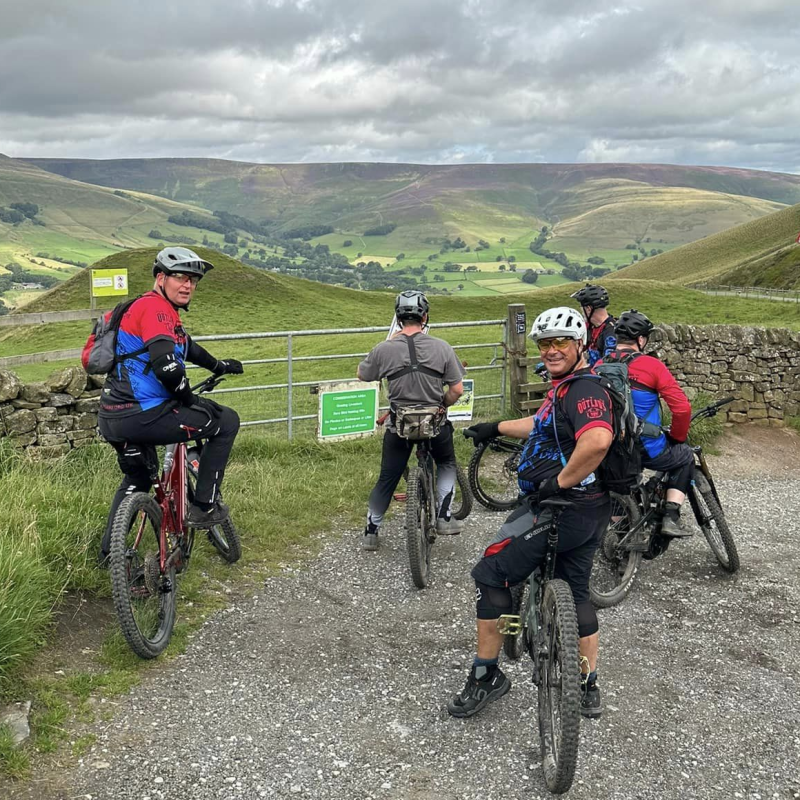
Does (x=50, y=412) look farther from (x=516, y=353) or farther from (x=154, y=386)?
(x=516, y=353)

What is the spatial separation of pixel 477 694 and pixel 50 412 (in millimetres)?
6213

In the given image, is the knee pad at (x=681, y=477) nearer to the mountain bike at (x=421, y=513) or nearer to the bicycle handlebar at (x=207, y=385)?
the mountain bike at (x=421, y=513)

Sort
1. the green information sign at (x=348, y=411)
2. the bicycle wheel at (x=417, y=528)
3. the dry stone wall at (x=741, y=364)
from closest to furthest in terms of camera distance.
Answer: the bicycle wheel at (x=417, y=528)
the green information sign at (x=348, y=411)
the dry stone wall at (x=741, y=364)

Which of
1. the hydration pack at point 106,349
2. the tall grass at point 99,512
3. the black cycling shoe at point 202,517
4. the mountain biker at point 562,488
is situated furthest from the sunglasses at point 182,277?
the mountain biker at point 562,488

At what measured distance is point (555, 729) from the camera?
4.03 m

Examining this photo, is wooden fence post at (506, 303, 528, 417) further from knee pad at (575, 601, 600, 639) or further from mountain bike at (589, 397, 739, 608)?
knee pad at (575, 601, 600, 639)

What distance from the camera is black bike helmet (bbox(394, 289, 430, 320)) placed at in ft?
20.9

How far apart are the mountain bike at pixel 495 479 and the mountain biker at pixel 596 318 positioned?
1.36 metres

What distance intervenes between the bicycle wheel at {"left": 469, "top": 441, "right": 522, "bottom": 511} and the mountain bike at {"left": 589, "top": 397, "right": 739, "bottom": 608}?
1184 mm

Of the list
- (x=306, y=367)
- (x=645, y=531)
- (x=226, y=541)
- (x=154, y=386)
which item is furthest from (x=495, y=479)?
(x=306, y=367)

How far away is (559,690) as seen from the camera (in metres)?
3.97

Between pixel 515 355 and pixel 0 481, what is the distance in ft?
25.1

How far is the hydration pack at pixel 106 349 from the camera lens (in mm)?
5020

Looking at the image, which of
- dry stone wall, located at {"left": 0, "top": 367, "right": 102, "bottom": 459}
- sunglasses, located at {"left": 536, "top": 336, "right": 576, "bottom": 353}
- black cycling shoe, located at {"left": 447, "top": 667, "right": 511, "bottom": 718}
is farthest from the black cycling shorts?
dry stone wall, located at {"left": 0, "top": 367, "right": 102, "bottom": 459}
